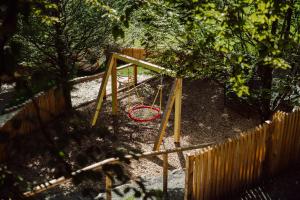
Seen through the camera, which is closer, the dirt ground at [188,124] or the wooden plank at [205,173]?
the wooden plank at [205,173]

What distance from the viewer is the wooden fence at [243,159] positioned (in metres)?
6.07

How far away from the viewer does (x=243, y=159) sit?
21.5ft

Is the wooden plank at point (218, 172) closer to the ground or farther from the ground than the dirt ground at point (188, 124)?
farther from the ground

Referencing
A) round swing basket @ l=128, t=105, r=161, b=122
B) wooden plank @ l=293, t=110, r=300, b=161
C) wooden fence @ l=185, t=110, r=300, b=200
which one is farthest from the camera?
round swing basket @ l=128, t=105, r=161, b=122

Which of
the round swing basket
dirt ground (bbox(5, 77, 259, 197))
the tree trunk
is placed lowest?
dirt ground (bbox(5, 77, 259, 197))

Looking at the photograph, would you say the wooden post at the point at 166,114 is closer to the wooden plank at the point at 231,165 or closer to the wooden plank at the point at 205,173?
the wooden plank at the point at 231,165

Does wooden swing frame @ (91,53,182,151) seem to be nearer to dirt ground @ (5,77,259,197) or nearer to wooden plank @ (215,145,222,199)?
dirt ground @ (5,77,259,197)

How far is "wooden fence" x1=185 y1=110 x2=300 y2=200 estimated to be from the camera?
607 cm

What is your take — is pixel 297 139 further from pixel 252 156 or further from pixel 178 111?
pixel 178 111

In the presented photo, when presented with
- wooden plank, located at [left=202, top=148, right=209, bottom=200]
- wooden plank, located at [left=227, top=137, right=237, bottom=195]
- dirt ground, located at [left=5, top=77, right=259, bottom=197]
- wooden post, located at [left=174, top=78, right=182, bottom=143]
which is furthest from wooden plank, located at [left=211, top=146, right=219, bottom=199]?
wooden post, located at [left=174, top=78, right=182, bottom=143]

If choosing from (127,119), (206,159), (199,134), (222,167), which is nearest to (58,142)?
(206,159)

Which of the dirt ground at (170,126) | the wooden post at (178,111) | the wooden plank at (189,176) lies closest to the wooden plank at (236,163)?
the wooden plank at (189,176)

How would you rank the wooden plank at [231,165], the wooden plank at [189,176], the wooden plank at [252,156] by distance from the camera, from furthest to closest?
the wooden plank at [252,156], the wooden plank at [231,165], the wooden plank at [189,176]

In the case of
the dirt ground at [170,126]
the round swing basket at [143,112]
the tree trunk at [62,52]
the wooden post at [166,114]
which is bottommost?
the dirt ground at [170,126]
